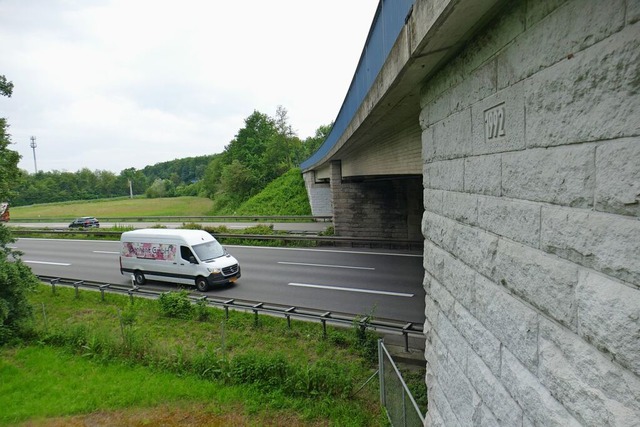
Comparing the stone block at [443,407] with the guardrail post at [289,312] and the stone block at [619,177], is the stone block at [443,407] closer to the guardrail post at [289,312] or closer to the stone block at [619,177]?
the stone block at [619,177]

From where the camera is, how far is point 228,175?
52.6 meters

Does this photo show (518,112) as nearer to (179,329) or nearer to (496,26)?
(496,26)

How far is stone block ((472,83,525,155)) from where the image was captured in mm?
2303

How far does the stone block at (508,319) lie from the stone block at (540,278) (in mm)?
80

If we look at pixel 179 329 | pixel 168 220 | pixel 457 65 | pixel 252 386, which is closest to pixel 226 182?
pixel 168 220

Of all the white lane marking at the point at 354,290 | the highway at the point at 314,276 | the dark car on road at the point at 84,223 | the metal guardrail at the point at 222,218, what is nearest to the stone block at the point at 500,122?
the highway at the point at 314,276

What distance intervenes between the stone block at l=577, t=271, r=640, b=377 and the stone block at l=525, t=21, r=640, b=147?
60cm

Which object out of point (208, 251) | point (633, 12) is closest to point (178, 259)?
point (208, 251)

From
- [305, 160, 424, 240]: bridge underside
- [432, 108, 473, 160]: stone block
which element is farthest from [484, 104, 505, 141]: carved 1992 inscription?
[305, 160, 424, 240]: bridge underside

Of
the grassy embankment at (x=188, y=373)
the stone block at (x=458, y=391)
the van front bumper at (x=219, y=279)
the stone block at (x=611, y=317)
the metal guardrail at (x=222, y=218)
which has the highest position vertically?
the stone block at (x=611, y=317)

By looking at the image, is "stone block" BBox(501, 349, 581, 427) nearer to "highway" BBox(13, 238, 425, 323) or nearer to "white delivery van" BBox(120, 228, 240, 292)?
"highway" BBox(13, 238, 425, 323)

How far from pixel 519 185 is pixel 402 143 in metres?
9.03

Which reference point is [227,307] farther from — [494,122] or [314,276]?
[494,122]

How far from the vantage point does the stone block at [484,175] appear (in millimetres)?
2607
